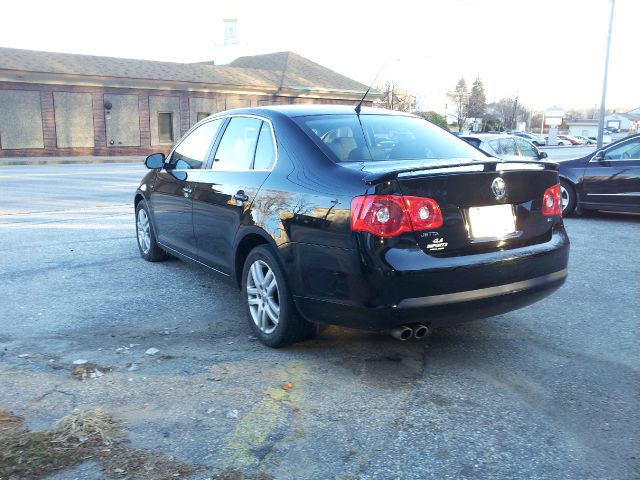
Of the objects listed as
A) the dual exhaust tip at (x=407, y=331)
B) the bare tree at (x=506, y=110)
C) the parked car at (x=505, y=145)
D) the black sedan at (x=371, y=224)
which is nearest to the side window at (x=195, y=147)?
the black sedan at (x=371, y=224)

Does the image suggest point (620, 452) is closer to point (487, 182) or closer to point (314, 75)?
point (487, 182)

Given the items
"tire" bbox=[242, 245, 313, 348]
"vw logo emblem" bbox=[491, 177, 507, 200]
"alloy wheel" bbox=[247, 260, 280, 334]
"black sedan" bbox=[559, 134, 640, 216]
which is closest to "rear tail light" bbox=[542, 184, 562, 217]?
"vw logo emblem" bbox=[491, 177, 507, 200]

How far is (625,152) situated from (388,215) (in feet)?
26.5

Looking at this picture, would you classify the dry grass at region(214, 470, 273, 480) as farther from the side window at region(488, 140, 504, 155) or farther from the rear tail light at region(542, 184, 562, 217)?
the side window at region(488, 140, 504, 155)

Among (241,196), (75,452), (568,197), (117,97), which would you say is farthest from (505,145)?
(117,97)

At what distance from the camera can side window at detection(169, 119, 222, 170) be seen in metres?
5.41

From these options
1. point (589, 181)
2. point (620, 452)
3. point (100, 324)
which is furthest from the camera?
point (589, 181)

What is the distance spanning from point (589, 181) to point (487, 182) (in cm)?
742

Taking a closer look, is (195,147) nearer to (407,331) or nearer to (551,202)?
(407,331)

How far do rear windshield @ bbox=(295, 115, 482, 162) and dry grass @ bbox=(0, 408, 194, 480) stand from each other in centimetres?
209

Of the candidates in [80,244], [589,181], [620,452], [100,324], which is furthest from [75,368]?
[589,181]

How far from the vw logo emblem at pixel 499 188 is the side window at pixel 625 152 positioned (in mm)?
7224

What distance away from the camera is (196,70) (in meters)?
42.1

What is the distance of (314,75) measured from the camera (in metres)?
45.7
